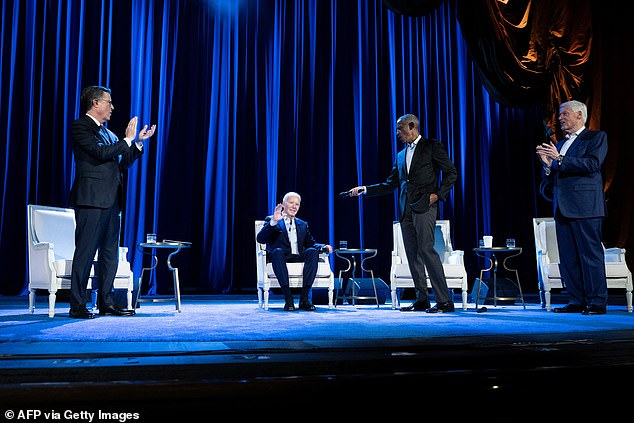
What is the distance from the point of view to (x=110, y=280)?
3.75 meters

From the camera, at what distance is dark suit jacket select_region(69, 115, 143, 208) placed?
3514 millimetres

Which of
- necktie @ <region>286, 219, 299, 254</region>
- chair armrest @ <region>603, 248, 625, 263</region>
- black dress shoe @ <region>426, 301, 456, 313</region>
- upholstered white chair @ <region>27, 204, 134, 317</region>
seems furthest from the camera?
necktie @ <region>286, 219, 299, 254</region>

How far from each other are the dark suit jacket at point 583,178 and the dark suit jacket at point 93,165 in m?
2.94

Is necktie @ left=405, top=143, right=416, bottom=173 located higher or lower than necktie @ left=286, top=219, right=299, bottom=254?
higher

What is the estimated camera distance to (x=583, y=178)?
4.04 m

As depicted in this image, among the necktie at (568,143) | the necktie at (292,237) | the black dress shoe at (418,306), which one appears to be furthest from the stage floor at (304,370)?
the necktie at (292,237)

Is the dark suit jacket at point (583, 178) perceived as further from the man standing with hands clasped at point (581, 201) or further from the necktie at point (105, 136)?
the necktie at point (105, 136)

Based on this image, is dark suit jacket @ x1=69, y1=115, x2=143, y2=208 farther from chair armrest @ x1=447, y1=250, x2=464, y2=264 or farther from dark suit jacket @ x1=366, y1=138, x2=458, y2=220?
chair armrest @ x1=447, y1=250, x2=464, y2=264

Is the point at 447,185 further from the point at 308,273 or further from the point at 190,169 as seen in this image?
the point at 190,169

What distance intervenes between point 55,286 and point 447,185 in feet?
9.11

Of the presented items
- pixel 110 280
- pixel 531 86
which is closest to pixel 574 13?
pixel 531 86

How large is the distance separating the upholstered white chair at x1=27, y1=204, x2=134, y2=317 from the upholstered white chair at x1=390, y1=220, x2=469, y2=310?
227 centimetres

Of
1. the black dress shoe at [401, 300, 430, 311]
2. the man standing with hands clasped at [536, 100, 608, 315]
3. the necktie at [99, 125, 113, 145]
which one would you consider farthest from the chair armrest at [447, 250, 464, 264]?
the necktie at [99, 125, 113, 145]

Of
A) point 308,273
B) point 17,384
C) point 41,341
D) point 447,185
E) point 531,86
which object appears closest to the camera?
point 17,384
